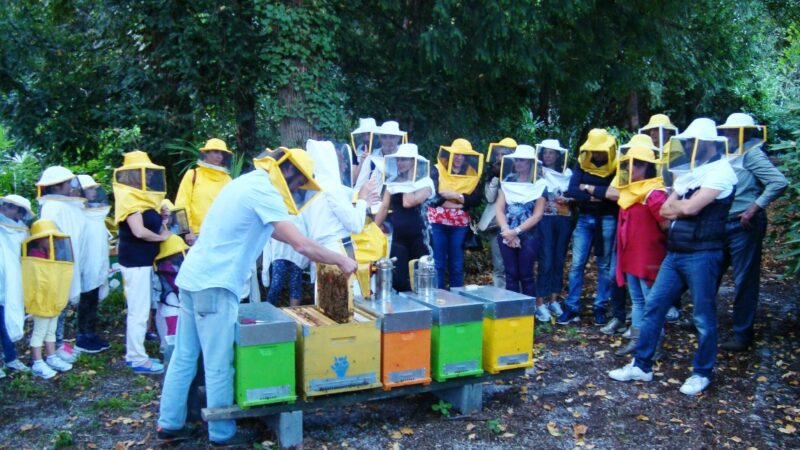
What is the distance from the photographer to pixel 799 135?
20.2 feet

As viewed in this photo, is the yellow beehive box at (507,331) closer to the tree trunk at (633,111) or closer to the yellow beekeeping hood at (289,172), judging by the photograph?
the yellow beekeeping hood at (289,172)

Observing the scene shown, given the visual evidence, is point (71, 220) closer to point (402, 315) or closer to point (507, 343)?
point (402, 315)

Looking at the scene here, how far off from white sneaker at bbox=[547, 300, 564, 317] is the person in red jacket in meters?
1.27

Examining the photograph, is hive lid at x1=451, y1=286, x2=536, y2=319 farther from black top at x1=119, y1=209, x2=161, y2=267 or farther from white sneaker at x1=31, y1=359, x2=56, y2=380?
white sneaker at x1=31, y1=359, x2=56, y2=380

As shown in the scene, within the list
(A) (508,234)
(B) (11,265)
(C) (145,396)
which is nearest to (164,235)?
(B) (11,265)

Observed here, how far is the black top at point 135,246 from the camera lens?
575cm

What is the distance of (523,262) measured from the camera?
699cm

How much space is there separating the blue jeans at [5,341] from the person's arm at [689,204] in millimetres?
5487

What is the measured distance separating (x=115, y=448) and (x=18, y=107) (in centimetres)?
608

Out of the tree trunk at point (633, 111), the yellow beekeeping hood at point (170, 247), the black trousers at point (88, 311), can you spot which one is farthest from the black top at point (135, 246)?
the tree trunk at point (633, 111)

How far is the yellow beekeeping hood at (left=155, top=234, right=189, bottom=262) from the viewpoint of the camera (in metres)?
5.94

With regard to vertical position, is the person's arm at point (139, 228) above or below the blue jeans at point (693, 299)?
above

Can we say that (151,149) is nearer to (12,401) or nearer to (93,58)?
(93,58)

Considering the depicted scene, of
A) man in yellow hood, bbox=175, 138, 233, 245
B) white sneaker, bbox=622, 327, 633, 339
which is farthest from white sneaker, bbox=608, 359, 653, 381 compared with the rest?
man in yellow hood, bbox=175, 138, 233, 245
